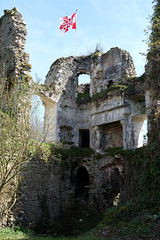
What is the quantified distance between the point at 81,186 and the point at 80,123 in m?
3.93

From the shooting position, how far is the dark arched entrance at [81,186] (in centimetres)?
1524

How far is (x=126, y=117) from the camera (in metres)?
15.0

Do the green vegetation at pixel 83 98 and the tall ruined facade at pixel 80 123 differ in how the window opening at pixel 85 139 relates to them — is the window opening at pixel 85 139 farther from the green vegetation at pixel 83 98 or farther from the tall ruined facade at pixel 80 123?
the green vegetation at pixel 83 98

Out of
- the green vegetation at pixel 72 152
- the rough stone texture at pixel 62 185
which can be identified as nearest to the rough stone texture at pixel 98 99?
the green vegetation at pixel 72 152

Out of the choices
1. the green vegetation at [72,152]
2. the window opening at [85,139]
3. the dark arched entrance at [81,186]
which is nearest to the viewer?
the green vegetation at [72,152]

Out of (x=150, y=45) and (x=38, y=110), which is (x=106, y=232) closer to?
(x=38, y=110)

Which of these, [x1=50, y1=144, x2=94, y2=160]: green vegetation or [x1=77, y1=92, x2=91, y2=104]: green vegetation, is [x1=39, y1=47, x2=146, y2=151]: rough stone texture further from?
[x1=50, y1=144, x2=94, y2=160]: green vegetation

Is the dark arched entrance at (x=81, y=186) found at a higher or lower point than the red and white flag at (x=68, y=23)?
lower

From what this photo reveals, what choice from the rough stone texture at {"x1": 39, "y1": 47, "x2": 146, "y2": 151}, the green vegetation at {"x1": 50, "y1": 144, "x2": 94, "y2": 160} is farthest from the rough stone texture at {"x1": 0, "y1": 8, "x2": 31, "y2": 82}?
the green vegetation at {"x1": 50, "y1": 144, "x2": 94, "y2": 160}

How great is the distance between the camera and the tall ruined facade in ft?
40.6

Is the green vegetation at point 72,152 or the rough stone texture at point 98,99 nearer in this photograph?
the green vegetation at point 72,152

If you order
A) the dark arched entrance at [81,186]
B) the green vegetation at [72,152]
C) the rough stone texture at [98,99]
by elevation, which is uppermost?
the rough stone texture at [98,99]

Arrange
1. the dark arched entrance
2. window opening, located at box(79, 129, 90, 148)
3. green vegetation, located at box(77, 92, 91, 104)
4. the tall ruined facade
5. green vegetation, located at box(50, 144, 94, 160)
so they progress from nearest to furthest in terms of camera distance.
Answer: the tall ruined facade, green vegetation, located at box(50, 144, 94, 160), the dark arched entrance, green vegetation, located at box(77, 92, 91, 104), window opening, located at box(79, 129, 90, 148)

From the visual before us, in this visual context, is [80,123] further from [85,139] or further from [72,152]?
[72,152]
